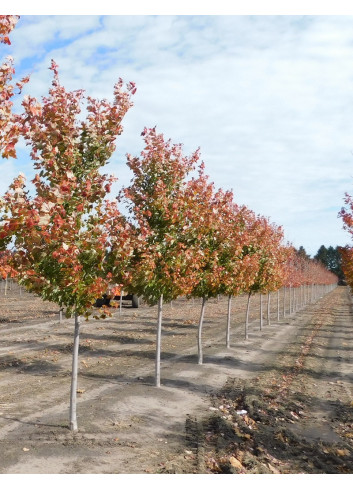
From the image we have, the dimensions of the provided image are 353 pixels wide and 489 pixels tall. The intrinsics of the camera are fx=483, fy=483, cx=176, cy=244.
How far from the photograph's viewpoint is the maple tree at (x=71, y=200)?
9.41 meters

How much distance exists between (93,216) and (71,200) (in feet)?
2.41

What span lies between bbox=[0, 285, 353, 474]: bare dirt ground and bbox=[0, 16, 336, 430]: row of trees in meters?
1.31

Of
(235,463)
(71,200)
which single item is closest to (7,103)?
(71,200)

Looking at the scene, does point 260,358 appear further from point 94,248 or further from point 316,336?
point 94,248

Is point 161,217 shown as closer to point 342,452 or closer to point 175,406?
point 175,406

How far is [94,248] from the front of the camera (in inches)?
391

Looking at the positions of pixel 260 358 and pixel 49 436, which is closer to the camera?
pixel 49 436

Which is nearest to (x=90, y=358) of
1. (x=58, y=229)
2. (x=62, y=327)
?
(x=62, y=327)

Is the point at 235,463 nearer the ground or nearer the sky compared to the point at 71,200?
nearer the ground

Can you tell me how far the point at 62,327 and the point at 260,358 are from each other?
11743 millimetres

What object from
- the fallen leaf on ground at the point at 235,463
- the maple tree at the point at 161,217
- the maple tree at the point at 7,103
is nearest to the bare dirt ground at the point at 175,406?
the fallen leaf on ground at the point at 235,463

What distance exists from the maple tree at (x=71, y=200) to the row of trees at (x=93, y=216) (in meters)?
0.02

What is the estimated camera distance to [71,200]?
9648 millimetres
